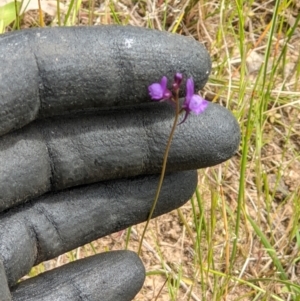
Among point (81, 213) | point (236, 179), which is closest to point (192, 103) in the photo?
point (81, 213)

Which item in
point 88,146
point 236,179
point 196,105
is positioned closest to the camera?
point 196,105

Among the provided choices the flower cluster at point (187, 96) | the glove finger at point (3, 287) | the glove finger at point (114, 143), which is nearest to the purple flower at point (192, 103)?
the flower cluster at point (187, 96)

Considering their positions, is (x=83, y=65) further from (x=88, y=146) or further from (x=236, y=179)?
(x=236, y=179)

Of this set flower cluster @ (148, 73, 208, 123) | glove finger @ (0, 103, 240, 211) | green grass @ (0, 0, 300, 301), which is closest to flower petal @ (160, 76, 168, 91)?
flower cluster @ (148, 73, 208, 123)

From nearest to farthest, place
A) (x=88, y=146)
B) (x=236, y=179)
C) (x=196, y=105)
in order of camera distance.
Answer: (x=196, y=105) → (x=88, y=146) → (x=236, y=179)

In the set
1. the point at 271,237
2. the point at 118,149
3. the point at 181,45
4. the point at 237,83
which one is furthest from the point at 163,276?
the point at 181,45

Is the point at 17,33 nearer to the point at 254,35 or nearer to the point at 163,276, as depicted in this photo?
the point at 163,276

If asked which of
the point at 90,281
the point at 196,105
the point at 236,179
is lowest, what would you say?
the point at 236,179
